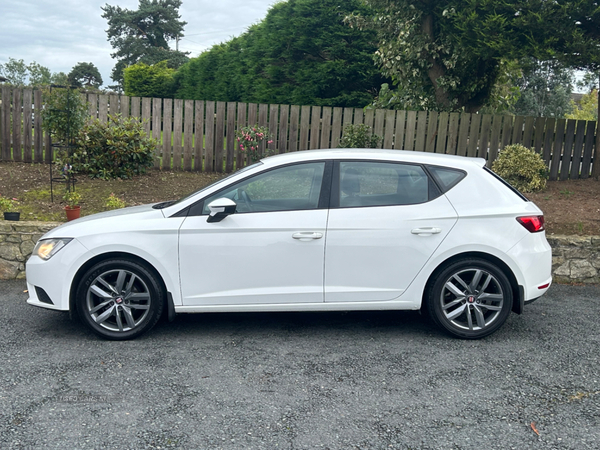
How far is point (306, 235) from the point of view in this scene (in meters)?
4.73

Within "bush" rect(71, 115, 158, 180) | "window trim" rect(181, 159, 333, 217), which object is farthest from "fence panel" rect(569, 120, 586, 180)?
"window trim" rect(181, 159, 333, 217)

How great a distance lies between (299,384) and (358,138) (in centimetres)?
812

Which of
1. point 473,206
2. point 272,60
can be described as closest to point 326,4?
point 272,60

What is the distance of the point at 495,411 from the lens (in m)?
3.67

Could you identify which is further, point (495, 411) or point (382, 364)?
point (382, 364)

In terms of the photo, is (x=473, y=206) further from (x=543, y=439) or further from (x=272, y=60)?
(x=272, y=60)

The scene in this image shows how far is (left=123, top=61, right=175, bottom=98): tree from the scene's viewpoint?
82.2 ft

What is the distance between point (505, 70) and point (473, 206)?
9.09 metres

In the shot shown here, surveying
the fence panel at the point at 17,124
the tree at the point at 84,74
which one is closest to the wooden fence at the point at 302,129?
the fence panel at the point at 17,124

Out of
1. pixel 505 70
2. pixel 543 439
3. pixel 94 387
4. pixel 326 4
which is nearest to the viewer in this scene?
pixel 543 439

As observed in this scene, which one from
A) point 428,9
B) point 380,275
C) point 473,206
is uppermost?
point 428,9

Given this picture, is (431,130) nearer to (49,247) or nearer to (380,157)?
(380,157)

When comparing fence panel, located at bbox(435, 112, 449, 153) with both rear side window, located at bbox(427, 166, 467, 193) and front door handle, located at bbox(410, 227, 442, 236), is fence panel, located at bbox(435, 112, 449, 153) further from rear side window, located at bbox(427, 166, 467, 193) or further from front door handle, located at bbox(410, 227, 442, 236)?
front door handle, located at bbox(410, 227, 442, 236)

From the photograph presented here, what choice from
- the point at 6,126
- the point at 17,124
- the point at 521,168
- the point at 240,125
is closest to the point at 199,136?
the point at 240,125
